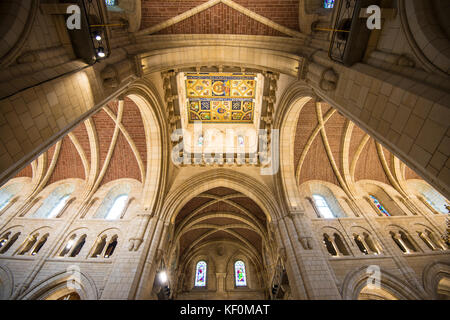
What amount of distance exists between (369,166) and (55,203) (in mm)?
17810

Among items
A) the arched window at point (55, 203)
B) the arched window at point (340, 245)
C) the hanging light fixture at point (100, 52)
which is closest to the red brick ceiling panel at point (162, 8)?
the hanging light fixture at point (100, 52)

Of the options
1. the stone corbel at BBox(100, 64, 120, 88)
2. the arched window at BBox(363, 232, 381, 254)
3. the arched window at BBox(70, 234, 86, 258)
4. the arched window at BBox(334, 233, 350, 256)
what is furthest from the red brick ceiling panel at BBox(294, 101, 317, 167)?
the arched window at BBox(70, 234, 86, 258)

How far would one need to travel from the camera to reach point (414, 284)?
705cm

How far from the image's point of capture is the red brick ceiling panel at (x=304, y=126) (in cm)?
1037

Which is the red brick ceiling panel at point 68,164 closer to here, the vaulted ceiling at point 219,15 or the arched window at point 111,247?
the arched window at point 111,247

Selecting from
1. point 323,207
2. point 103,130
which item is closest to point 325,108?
point 323,207

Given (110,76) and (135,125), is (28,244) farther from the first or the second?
(110,76)

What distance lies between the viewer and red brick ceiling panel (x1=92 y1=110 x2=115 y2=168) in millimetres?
10619

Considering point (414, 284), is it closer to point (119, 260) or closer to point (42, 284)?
point (119, 260)

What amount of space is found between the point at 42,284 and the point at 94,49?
27.2 ft

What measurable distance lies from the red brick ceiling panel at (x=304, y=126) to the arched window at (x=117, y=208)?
9.71 meters

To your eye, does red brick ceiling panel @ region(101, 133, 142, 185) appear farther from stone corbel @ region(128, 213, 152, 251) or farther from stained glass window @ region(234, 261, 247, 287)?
stained glass window @ region(234, 261, 247, 287)

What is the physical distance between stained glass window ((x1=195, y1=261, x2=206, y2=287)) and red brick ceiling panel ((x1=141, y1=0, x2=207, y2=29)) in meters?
15.5
